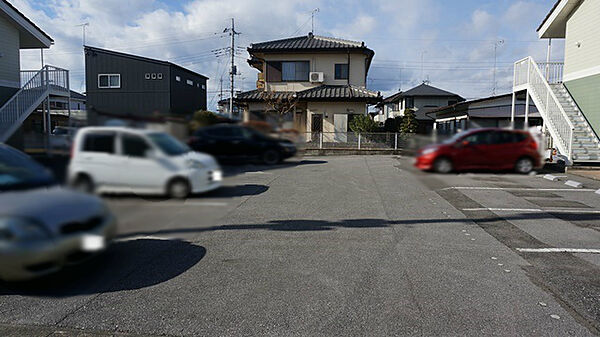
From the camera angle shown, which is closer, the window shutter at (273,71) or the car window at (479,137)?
the car window at (479,137)

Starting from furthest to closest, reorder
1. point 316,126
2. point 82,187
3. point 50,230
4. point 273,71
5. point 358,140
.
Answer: point 273,71
point 358,140
point 316,126
point 82,187
point 50,230

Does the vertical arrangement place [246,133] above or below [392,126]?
below

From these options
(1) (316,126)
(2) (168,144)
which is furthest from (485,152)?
(2) (168,144)

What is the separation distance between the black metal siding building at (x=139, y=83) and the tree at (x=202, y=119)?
0.08m

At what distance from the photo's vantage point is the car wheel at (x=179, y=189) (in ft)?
6.25

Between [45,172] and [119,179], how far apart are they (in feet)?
1.45

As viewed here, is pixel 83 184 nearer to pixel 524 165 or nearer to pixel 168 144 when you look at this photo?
pixel 168 144

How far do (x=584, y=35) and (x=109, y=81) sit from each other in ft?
44.7

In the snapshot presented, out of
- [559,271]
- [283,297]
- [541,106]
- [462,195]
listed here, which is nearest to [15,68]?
[541,106]

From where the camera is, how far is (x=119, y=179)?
1774 millimetres

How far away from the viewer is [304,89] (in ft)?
24.8

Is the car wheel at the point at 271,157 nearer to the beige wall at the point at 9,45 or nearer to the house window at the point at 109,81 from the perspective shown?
the house window at the point at 109,81

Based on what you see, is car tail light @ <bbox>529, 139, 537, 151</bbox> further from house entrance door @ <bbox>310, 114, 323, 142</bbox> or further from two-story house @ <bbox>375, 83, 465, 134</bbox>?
two-story house @ <bbox>375, 83, 465, 134</bbox>

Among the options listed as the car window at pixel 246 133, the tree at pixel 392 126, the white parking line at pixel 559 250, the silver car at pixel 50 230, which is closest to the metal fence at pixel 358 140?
the tree at pixel 392 126
